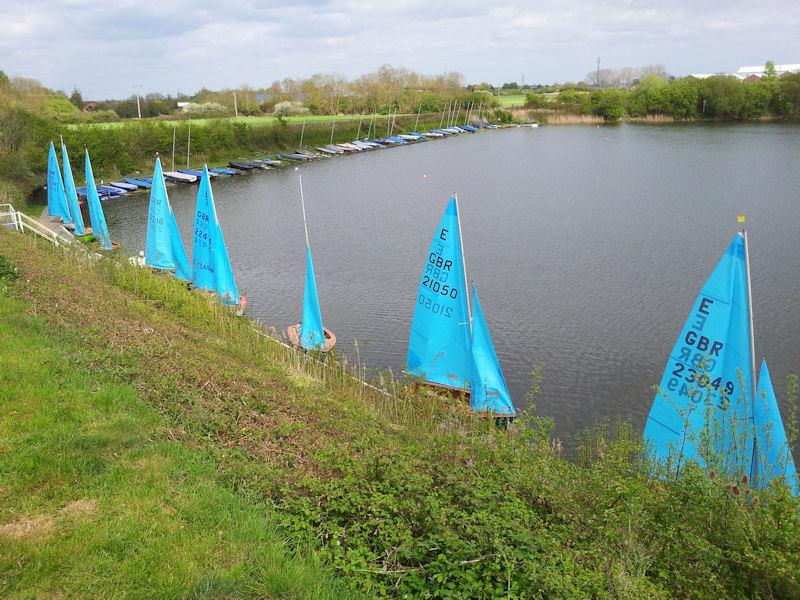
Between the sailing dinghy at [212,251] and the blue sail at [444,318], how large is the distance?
739 centimetres

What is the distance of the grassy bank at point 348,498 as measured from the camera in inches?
226

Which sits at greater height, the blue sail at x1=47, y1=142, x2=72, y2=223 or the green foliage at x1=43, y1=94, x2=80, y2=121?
the green foliage at x1=43, y1=94, x2=80, y2=121

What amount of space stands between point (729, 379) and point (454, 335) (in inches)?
217

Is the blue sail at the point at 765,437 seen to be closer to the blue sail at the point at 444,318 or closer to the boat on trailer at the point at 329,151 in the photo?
the blue sail at the point at 444,318

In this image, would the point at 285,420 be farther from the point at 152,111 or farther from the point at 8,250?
the point at 152,111

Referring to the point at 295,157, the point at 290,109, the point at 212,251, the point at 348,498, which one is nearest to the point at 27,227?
the point at 212,251

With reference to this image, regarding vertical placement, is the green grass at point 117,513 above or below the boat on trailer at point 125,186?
above

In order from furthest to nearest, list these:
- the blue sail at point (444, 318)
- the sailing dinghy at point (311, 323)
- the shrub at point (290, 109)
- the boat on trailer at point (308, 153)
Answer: the shrub at point (290, 109)
the boat on trailer at point (308, 153)
the sailing dinghy at point (311, 323)
the blue sail at point (444, 318)

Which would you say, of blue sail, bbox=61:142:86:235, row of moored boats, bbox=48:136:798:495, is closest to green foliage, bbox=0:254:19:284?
row of moored boats, bbox=48:136:798:495

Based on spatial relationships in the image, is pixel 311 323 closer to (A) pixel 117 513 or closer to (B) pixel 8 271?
(B) pixel 8 271

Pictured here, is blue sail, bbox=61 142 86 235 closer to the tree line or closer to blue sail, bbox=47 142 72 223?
blue sail, bbox=47 142 72 223

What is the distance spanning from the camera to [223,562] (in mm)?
5793

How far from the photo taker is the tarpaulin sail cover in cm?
1969

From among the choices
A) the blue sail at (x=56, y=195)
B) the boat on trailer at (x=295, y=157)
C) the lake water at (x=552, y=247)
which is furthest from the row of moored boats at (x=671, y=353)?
the boat on trailer at (x=295, y=157)
